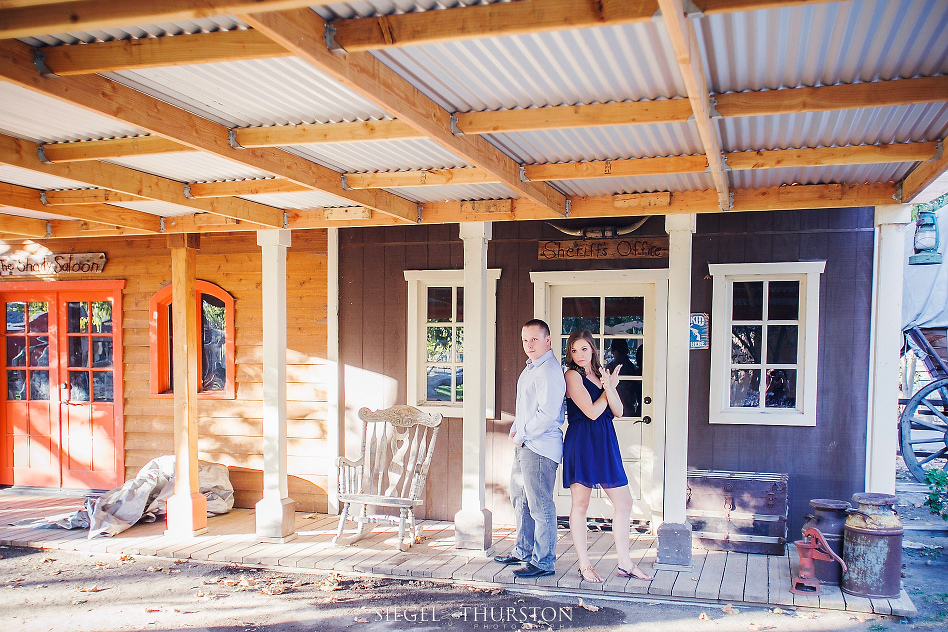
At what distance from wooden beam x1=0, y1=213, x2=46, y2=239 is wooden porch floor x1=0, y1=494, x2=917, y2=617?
2489mm

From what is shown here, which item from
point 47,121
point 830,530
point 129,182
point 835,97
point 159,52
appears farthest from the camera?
point 830,530

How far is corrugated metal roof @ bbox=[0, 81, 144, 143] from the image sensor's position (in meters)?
3.32

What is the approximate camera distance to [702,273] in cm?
610

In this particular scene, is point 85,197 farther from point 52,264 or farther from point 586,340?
point 586,340

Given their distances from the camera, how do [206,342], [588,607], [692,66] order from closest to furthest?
[692,66] < [588,607] < [206,342]

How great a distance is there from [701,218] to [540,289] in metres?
1.44

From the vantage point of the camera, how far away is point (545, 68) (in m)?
2.97

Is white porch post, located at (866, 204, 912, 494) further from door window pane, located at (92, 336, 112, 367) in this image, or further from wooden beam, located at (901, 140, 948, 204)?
door window pane, located at (92, 336, 112, 367)

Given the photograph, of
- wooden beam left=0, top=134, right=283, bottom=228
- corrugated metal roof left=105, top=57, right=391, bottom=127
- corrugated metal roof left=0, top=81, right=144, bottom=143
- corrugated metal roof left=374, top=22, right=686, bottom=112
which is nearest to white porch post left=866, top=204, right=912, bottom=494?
corrugated metal roof left=374, top=22, right=686, bottom=112

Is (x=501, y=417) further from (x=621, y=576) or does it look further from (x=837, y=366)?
(x=837, y=366)

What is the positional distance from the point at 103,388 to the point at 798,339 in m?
6.73

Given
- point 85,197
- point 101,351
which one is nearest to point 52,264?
point 101,351

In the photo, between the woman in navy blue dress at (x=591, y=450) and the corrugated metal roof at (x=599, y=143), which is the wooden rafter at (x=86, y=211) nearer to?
the corrugated metal roof at (x=599, y=143)

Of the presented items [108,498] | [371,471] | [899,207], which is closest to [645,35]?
[899,207]
